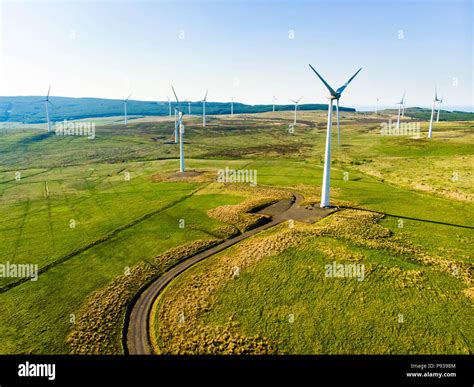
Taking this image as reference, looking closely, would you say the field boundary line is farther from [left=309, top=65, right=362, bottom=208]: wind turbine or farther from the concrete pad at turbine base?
[left=309, top=65, right=362, bottom=208]: wind turbine

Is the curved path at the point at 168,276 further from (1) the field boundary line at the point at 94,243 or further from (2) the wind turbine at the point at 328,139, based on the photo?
(1) the field boundary line at the point at 94,243

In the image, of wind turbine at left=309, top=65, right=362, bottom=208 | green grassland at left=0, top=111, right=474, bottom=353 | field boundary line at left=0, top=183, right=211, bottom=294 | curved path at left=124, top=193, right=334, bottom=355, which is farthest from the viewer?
wind turbine at left=309, top=65, right=362, bottom=208

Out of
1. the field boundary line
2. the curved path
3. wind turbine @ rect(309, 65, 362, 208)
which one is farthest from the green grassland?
wind turbine @ rect(309, 65, 362, 208)

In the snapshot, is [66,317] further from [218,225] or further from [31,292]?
[218,225]

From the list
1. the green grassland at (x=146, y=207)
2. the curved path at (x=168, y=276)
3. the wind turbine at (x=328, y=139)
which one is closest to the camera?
the curved path at (x=168, y=276)

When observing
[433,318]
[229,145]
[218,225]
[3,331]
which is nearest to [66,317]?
[3,331]

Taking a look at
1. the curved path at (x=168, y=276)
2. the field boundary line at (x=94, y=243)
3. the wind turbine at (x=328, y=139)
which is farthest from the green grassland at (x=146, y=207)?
the wind turbine at (x=328, y=139)

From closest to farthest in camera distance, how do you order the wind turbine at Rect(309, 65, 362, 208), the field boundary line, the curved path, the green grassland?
the curved path → the green grassland → the field boundary line → the wind turbine at Rect(309, 65, 362, 208)
